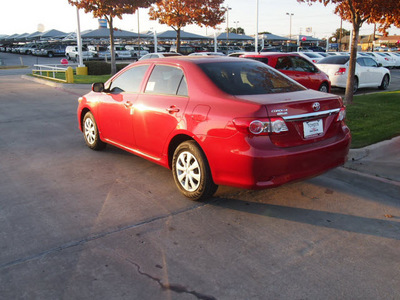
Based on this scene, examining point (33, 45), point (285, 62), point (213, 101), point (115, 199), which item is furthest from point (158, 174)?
point (33, 45)

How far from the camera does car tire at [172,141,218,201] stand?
4.32 meters

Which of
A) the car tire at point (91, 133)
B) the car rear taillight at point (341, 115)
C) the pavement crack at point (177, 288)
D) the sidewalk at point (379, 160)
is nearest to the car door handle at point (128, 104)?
the car tire at point (91, 133)

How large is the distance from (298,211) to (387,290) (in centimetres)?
148

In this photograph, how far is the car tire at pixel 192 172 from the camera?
4.32 meters

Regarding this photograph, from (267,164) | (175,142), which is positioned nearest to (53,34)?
(175,142)

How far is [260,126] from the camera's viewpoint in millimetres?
3818

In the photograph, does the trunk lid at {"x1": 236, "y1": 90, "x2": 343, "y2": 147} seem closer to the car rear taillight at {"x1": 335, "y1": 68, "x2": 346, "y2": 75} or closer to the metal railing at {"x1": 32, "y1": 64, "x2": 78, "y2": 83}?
the car rear taillight at {"x1": 335, "y1": 68, "x2": 346, "y2": 75}

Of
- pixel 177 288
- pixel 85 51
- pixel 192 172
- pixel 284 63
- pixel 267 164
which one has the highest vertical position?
pixel 85 51

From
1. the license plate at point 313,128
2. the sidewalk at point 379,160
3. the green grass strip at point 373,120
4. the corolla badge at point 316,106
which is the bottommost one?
the sidewalk at point 379,160

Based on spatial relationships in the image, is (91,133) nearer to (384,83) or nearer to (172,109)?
(172,109)

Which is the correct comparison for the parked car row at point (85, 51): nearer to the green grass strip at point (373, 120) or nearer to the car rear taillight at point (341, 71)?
Answer: the car rear taillight at point (341, 71)

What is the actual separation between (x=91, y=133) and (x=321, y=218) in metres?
4.21

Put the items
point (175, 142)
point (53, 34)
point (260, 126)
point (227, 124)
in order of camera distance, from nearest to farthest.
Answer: point (260, 126), point (227, 124), point (175, 142), point (53, 34)

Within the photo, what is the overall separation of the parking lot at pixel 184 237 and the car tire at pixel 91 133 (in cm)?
74
